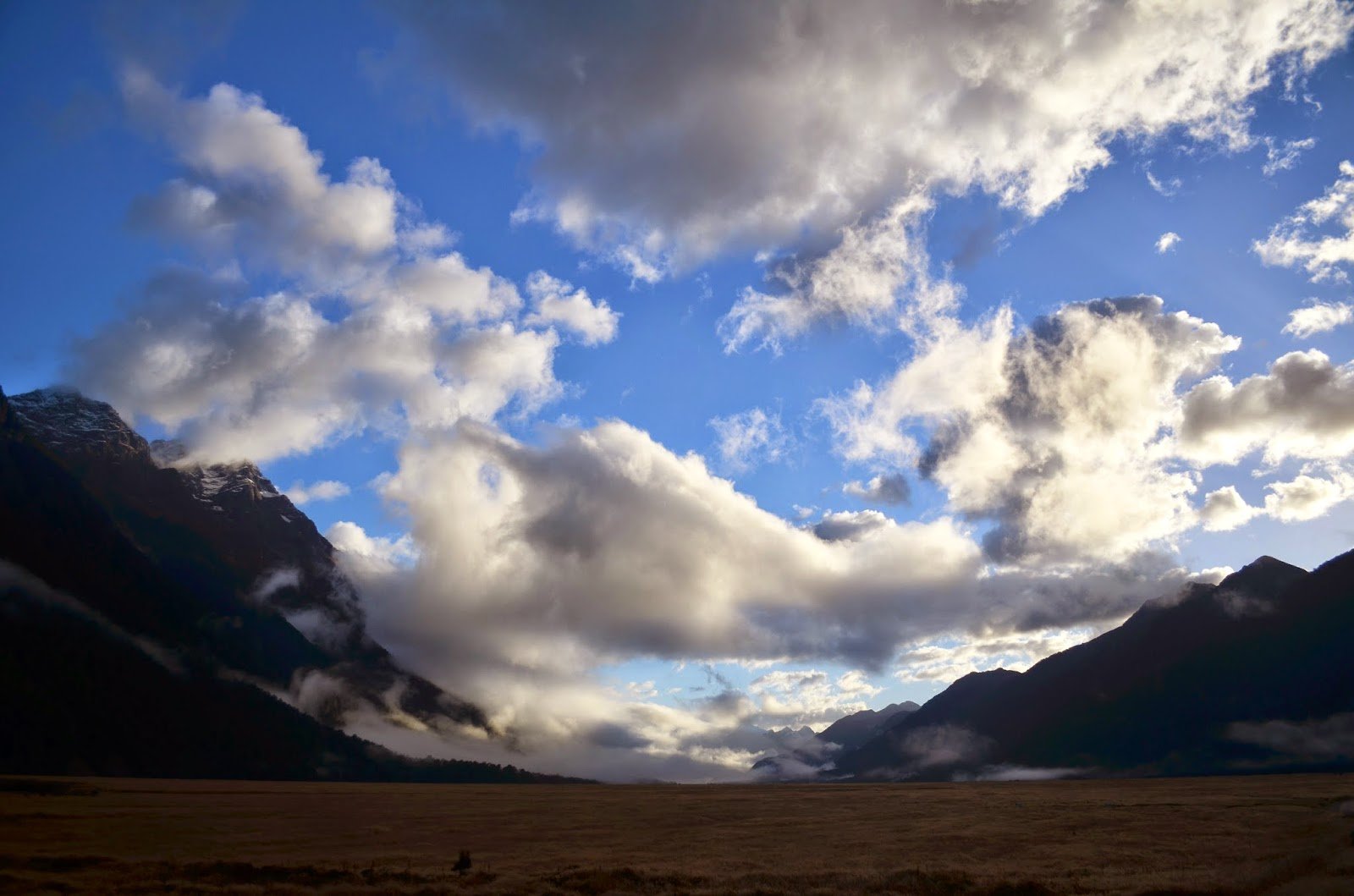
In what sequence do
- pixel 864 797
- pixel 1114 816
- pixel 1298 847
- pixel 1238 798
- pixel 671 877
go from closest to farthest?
pixel 671 877 < pixel 1298 847 < pixel 1114 816 < pixel 1238 798 < pixel 864 797

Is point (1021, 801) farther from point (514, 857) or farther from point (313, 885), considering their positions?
point (313, 885)

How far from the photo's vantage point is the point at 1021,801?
371 feet

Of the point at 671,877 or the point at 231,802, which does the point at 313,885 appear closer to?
the point at 671,877

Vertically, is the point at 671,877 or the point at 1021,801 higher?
the point at 671,877

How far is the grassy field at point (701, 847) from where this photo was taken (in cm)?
4550

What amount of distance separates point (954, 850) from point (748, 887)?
931 inches

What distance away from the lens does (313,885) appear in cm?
4625

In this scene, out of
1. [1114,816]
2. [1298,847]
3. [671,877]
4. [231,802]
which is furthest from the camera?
[231,802]

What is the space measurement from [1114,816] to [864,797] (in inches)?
2298

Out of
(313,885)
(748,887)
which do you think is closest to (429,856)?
(313,885)

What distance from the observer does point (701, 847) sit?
66.6 metres

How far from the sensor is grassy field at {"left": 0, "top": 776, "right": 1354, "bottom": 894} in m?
45.5

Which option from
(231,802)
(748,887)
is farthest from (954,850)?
(231,802)

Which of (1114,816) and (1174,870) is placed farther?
(1114,816)
